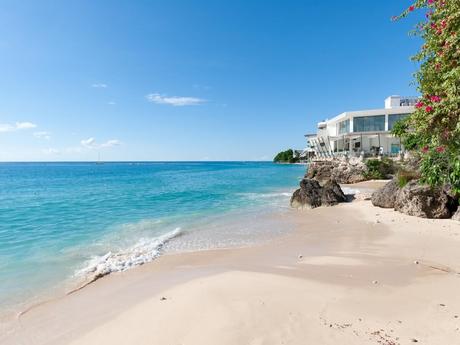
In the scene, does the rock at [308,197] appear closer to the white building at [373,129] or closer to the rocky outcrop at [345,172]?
the rocky outcrop at [345,172]

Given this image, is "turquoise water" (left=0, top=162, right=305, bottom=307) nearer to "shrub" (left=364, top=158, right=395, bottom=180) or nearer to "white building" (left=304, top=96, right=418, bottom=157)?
"shrub" (left=364, top=158, right=395, bottom=180)

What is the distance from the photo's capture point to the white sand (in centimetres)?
414

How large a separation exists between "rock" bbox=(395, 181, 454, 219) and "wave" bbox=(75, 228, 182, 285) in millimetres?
10900

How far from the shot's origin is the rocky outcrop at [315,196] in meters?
17.0

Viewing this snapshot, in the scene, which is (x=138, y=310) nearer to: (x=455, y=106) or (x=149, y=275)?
(x=149, y=275)

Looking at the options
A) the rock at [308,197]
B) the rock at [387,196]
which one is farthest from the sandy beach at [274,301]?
the rock at [308,197]

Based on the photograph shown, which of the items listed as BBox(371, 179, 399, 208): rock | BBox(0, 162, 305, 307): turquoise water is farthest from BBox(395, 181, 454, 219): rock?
BBox(0, 162, 305, 307): turquoise water

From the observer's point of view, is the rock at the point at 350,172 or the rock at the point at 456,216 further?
the rock at the point at 350,172

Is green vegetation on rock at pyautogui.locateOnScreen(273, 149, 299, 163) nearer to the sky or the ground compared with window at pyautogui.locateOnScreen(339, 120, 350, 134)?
nearer to the ground

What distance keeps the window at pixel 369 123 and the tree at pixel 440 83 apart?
47.5 m

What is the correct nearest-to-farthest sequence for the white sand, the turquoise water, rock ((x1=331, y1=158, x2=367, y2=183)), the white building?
the white sand < the turquoise water < rock ((x1=331, y1=158, x2=367, y2=183)) < the white building

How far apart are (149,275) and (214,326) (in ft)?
11.7

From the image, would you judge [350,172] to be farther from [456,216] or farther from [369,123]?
[456,216]

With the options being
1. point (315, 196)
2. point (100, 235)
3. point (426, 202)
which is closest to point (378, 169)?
point (315, 196)
